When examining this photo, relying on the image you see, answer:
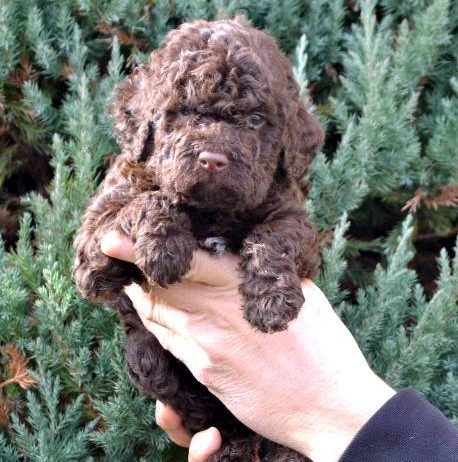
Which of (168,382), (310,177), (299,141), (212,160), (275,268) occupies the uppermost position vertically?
(212,160)

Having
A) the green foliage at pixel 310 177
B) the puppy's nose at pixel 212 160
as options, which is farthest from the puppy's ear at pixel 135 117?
the puppy's nose at pixel 212 160

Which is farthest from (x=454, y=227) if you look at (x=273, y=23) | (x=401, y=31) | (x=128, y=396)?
(x=128, y=396)

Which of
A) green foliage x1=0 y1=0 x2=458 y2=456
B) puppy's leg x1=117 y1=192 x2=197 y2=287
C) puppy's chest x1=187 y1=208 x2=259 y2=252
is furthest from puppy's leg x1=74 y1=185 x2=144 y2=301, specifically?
green foliage x1=0 y1=0 x2=458 y2=456

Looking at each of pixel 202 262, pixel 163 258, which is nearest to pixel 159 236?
pixel 163 258

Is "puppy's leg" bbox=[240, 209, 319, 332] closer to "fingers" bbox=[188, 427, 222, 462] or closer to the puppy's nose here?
the puppy's nose

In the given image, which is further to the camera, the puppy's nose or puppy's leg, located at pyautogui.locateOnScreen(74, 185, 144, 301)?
puppy's leg, located at pyautogui.locateOnScreen(74, 185, 144, 301)

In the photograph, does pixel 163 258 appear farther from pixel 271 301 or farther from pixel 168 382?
pixel 168 382

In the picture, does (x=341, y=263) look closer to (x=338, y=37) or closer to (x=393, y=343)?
(x=393, y=343)
